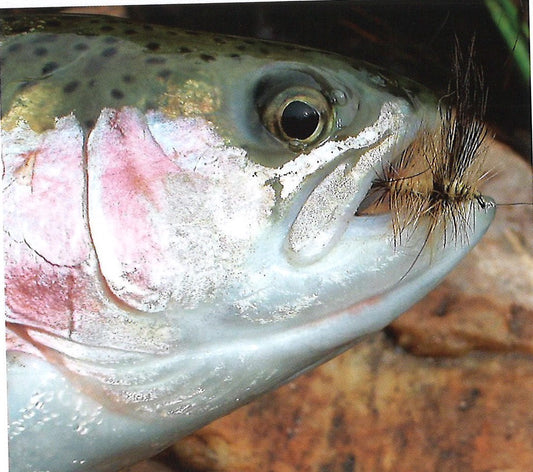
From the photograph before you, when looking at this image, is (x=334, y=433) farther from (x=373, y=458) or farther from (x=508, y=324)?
(x=508, y=324)

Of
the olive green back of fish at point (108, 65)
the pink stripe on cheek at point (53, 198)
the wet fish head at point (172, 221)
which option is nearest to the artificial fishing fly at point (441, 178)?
the wet fish head at point (172, 221)

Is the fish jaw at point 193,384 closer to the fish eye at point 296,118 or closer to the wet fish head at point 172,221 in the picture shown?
the wet fish head at point 172,221

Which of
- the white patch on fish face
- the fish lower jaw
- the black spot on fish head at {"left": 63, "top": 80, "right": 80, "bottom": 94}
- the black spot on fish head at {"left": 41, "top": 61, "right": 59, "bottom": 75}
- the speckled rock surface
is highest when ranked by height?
the black spot on fish head at {"left": 41, "top": 61, "right": 59, "bottom": 75}

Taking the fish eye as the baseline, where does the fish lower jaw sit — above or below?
below

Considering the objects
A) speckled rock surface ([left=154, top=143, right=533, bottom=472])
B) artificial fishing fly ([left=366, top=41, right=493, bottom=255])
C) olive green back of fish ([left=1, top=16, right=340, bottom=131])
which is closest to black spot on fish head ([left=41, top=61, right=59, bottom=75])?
olive green back of fish ([left=1, top=16, right=340, bottom=131])

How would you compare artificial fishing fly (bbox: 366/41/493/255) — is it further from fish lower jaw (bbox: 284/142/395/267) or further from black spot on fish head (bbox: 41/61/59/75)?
black spot on fish head (bbox: 41/61/59/75)

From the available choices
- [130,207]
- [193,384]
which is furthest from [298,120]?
[193,384]
